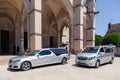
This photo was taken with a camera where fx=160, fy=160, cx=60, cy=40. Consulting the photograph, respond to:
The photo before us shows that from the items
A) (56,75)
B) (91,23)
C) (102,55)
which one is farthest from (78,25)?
(56,75)

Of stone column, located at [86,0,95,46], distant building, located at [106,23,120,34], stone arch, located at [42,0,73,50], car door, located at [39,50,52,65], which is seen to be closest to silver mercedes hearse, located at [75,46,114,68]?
car door, located at [39,50,52,65]

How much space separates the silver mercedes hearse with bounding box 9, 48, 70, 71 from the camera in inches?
423

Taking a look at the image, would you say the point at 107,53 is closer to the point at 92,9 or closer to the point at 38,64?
the point at 38,64

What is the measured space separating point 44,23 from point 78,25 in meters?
9.44

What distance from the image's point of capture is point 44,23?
3050 cm

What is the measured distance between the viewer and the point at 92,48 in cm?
1379

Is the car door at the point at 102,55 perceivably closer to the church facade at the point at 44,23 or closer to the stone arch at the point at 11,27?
the church facade at the point at 44,23

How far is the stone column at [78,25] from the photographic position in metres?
22.9

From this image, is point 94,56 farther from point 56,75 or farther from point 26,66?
point 26,66

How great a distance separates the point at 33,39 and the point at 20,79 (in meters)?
9.73

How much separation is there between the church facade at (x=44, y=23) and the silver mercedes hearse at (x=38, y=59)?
5.07 m

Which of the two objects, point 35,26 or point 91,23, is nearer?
point 35,26

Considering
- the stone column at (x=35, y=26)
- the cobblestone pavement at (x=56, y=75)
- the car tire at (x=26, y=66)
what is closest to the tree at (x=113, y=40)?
the stone column at (x=35, y=26)

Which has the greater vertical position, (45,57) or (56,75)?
(45,57)
